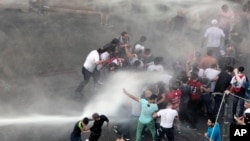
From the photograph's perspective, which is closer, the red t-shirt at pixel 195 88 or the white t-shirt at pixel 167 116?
the white t-shirt at pixel 167 116

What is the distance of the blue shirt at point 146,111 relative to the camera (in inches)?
456

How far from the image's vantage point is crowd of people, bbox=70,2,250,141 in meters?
11.7

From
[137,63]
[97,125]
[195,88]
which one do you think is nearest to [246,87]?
[195,88]

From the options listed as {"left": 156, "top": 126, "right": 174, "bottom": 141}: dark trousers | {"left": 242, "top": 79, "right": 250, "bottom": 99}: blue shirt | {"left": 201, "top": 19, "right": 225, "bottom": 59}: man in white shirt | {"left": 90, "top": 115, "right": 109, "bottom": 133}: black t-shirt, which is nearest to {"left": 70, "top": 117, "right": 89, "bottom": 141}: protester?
{"left": 90, "top": 115, "right": 109, "bottom": 133}: black t-shirt

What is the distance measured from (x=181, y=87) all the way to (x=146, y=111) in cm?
125

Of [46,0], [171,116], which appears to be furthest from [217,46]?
[46,0]

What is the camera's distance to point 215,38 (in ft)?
51.1

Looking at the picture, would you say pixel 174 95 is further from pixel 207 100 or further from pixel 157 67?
pixel 157 67

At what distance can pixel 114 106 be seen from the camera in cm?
1370

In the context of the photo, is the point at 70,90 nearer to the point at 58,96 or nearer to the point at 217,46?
the point at 58,96

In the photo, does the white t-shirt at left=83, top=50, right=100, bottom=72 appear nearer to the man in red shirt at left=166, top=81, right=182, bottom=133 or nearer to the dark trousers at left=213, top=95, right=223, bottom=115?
the man in red shirt at left=166, top=81, right=182, bottom=133

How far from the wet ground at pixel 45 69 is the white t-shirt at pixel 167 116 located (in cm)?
133

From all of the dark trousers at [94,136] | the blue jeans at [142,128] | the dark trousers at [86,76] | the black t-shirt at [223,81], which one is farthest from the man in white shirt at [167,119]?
the dark trousers at [86,76]

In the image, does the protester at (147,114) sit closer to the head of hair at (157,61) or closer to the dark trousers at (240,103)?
the head of hair at (157,61)
